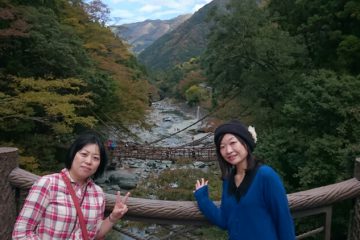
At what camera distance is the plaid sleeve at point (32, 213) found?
139 centimetres

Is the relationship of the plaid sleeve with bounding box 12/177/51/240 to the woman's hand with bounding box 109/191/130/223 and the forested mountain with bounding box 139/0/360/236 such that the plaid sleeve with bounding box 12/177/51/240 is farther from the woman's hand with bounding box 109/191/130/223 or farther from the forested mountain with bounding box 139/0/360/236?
the forested mountain with bounding box 139/0/360/236

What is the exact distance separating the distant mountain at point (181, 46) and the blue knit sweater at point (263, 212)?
264 ft

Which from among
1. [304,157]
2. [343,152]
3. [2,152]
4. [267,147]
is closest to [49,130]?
[267,147]

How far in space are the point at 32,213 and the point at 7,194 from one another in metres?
0.50

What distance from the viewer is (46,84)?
10.3 metres

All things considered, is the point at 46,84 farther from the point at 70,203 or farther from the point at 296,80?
the point at 70,203

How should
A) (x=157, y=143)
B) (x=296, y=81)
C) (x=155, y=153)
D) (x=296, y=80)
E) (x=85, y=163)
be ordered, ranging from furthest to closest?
(x=157, y=143) < (x=155, y=153) < (x=296, y=80) < (x=296, y=81) < (x=85, y=163)

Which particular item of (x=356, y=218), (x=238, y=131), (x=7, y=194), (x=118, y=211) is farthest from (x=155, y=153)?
(x=238, y=131)

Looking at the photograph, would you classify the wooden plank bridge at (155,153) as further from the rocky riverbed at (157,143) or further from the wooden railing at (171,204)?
the wooden railing at (171,204)

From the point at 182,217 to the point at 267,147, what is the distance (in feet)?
24.5

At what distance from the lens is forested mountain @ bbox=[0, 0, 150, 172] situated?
10141 millimetres

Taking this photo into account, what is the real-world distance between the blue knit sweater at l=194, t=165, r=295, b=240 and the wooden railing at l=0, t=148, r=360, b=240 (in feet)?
0.91

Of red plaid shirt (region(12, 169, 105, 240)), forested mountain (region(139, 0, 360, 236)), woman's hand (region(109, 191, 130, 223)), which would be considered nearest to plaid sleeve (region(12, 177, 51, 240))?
red plaid shirt (region(12, 169, 105, 240))

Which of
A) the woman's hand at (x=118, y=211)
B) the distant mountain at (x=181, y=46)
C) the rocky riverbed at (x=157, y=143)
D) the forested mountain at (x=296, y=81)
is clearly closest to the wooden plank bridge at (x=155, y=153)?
the rocky riverbed at (x=157, y=143)
